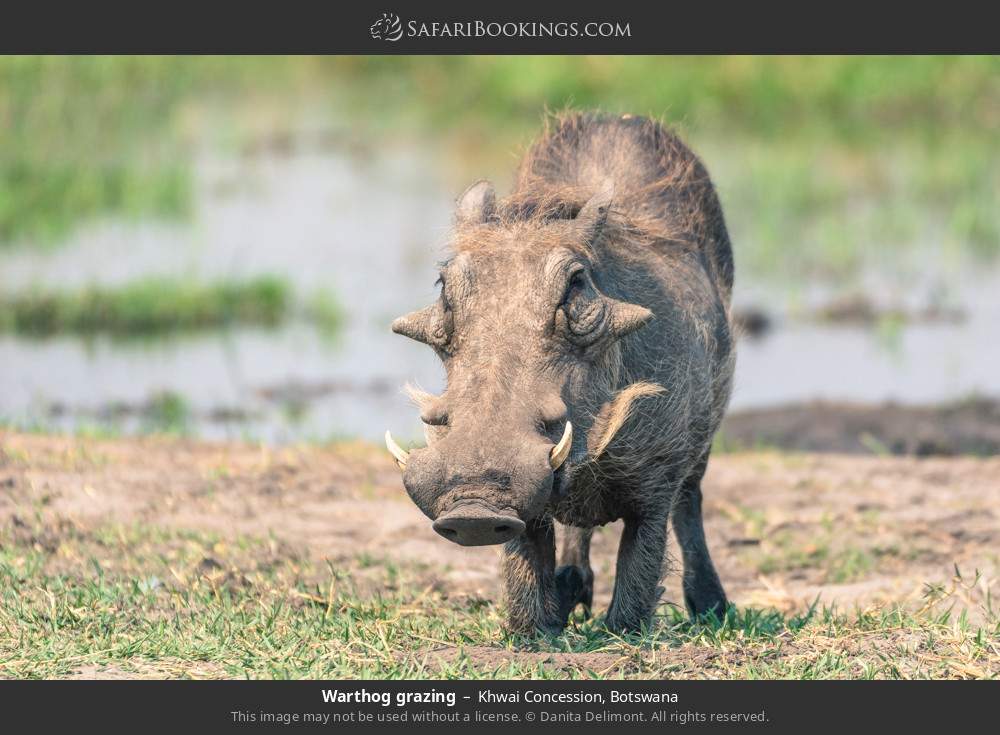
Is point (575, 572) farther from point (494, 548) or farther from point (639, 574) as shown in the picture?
point (494, 548)

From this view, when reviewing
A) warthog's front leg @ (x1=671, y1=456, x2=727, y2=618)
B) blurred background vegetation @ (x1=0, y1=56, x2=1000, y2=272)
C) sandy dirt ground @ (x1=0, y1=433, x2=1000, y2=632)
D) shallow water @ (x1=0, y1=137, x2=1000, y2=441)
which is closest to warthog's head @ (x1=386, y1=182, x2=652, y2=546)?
warthog's front leg @ (x1=671, y1=456, x2=727, y2=618)

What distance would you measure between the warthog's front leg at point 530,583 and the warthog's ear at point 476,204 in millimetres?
973

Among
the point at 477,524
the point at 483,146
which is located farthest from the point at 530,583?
the point at 483,146

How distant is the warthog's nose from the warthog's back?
1664mm

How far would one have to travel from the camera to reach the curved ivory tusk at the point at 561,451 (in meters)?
4.47

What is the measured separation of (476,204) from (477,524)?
129 cm

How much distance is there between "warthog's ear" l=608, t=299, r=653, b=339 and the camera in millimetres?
4836

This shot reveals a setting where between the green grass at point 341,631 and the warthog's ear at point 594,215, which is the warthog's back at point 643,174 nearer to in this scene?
the warthog's ear at point 594,215

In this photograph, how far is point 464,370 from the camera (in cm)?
463

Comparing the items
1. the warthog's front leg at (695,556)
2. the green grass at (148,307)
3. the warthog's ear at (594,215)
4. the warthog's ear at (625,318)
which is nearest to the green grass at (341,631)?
the warthog's front leg at (695,556)

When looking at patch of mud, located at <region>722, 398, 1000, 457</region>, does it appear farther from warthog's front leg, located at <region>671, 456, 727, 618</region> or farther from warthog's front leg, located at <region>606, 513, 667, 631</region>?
warthog's front leg, located at <region>606, 513, 667, 631</region>

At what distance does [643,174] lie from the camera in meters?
6.20

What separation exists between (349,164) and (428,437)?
35.5ft
